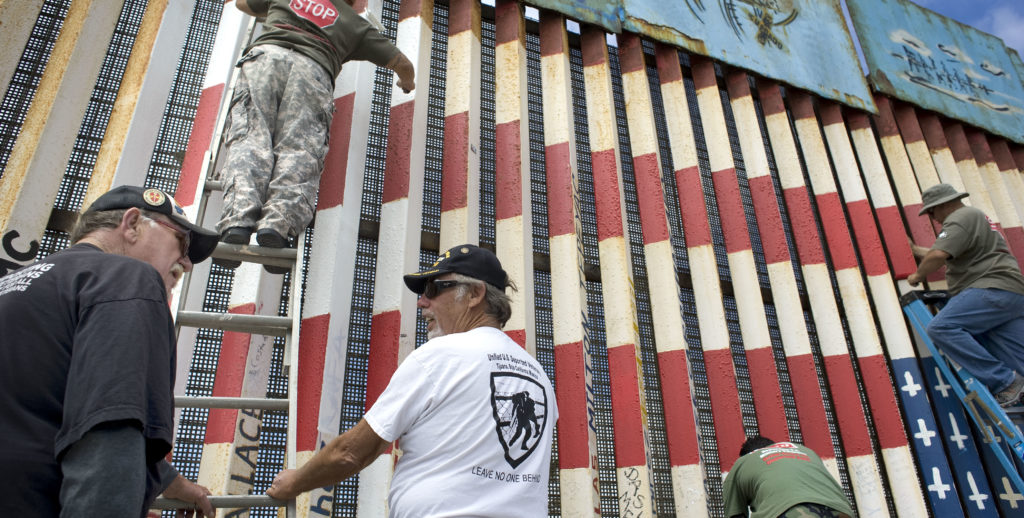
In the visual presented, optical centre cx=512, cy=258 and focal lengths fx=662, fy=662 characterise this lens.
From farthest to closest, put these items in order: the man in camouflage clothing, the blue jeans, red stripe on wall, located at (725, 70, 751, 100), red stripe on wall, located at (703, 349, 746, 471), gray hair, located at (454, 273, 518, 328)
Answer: red stripe on wall, located at (725, 70, 751, 100), the blue jeans, red stripe on wall, located at (703, 349, 746, 471), the man in camouflage clothing, gray hair, located at (454, 273, 518, 328)

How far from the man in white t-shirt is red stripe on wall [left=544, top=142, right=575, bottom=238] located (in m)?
2.14

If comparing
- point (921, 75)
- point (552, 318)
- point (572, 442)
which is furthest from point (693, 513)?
point (921, 75)

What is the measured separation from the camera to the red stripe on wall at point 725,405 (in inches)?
150

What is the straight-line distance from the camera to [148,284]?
123 cm

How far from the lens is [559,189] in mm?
4016

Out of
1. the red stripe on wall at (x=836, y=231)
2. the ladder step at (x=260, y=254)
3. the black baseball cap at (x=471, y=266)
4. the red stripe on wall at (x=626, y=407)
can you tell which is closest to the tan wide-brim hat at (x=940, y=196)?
the red stripe on wall at (x=836, y=231)

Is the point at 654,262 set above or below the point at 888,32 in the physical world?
below

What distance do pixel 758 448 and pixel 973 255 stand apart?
7.57 ft

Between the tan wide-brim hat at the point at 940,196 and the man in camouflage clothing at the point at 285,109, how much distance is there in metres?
3.78

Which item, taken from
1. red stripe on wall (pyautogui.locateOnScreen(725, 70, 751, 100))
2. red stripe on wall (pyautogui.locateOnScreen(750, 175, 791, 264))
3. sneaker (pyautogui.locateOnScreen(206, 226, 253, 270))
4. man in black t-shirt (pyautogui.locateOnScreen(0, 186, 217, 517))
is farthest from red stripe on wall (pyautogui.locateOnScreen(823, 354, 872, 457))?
man in black t-shirt (pyautogui.locateOnScreen(0, 186, 217, 517))

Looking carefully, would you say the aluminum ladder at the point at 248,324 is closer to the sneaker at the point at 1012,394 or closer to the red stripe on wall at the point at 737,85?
the red stripe on wall at the point at 737,85

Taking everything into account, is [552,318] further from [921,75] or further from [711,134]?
[921,75]

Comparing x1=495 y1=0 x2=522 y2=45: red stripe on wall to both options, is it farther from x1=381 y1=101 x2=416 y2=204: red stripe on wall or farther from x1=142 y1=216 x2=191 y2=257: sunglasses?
x1=142 y1=216 x2=191 y2=257: sunglasses

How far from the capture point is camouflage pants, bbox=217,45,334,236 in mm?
2668
